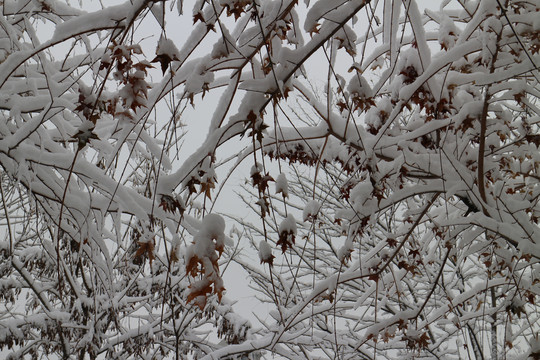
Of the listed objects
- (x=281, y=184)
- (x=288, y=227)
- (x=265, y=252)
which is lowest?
(x=265, y=252)

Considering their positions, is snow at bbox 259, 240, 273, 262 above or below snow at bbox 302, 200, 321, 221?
below

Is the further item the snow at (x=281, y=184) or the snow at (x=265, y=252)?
the snow at (x=281, y=184)

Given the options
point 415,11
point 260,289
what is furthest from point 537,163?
point 260,289

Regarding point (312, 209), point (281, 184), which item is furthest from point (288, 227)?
point (312, 209)

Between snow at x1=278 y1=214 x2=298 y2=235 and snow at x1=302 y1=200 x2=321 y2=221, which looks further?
snow at x1=302 y1=200 x2=321 y2=221

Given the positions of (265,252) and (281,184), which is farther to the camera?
(281,184)

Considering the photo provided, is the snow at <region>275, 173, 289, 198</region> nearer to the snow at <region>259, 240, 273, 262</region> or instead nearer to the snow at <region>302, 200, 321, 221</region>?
the snow at <region>259, 240, 273, 262</region>

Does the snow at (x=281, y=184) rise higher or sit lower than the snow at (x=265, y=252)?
higher

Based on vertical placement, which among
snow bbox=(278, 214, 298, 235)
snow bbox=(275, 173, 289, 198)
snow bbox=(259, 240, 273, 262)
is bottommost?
snow bbox=(259, 240, 273, 262)

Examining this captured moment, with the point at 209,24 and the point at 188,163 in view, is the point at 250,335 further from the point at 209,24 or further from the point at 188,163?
the point at 209,24

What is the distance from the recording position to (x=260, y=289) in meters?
8.31

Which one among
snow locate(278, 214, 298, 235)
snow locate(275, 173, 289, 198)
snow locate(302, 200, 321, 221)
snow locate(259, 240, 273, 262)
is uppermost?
snow locate(302, 200, 321, 221)

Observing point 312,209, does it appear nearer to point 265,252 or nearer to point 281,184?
point 281,184

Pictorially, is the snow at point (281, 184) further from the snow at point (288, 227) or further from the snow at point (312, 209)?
the snow at point (312, 209)
